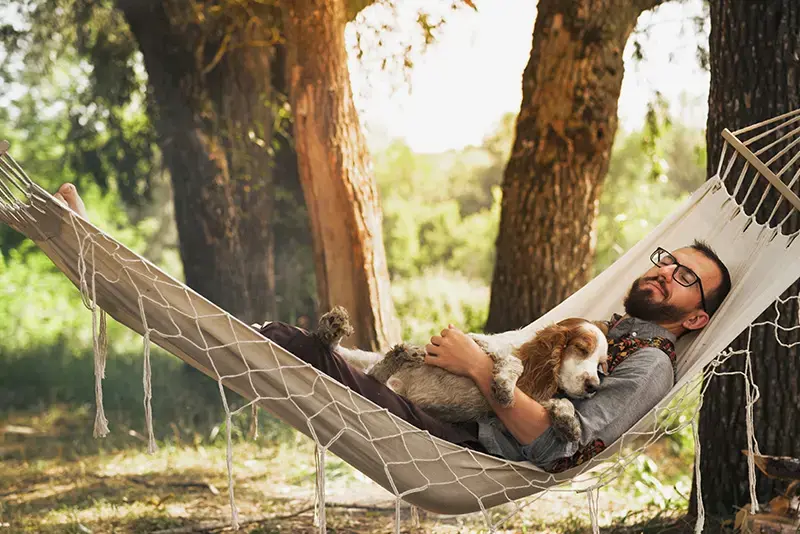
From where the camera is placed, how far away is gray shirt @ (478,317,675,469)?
5.80ft

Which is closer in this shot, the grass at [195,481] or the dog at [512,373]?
the dog at [512,373]

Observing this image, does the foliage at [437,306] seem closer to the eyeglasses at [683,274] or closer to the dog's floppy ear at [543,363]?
the eyeglasses at [683,274]

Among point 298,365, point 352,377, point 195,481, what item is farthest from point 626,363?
point 195,481

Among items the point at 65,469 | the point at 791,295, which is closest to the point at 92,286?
the point at 791,295

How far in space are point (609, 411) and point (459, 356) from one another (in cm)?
33

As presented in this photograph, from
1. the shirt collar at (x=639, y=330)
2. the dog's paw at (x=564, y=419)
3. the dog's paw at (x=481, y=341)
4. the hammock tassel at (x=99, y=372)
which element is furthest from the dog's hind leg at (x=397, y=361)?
the hammock tassel at (x=99, y=372)

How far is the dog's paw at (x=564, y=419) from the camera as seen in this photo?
1.72m

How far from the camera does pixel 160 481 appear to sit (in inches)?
136

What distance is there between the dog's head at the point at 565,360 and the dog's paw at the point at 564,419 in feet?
0.24

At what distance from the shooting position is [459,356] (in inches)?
72.4

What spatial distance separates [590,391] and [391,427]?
43 cm

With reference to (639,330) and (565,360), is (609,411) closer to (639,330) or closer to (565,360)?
(565,360)

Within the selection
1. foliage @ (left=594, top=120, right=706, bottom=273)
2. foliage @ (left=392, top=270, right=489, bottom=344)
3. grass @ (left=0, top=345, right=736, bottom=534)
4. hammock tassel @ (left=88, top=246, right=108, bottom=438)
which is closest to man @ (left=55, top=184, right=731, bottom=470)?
hammock tassel @ (left=88, top=246, right=108, bottom=438)

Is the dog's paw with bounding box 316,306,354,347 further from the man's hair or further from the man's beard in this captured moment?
the man's hair
